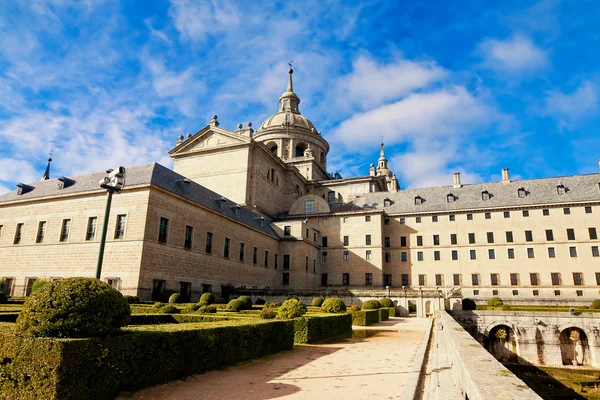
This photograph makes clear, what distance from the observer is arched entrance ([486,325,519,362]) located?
28562 mm

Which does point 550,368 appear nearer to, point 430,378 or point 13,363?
point 430,378

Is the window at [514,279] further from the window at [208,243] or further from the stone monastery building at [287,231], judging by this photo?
the window at [208,243]

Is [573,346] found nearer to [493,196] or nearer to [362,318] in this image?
[362,318]

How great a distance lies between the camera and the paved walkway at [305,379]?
22.1 ft

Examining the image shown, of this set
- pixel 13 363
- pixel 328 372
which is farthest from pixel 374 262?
pixel 13 363

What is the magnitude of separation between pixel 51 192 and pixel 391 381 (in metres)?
31.9

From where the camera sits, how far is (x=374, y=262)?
147 ft

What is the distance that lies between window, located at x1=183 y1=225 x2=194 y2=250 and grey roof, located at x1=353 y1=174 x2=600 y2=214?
26.3 m

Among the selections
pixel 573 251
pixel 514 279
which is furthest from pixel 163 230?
pixel 573 251

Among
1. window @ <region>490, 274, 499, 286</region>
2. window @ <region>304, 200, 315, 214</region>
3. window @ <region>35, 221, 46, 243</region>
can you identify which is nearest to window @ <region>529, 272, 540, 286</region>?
window @ <region>490, 274, 499, 286</region>

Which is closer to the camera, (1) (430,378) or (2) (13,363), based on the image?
(2) (13,363)

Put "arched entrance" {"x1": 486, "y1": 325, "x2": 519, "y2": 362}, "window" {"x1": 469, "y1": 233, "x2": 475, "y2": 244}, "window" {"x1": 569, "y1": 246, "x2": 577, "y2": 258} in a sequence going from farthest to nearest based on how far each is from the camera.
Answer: "window" {"x1": 469, "y1": 233, "x2": 475, "y2": 244}
"window" {"x1": 569, "y1": 246, "x2": 577, "y2": 258}
"arched entrance" {"x1": 486, "y1": 325, "x2": 519, "y2": 362}

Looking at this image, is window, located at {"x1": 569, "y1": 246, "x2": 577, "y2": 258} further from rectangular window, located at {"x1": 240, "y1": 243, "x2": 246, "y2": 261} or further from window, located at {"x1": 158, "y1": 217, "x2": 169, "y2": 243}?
window, located at {"x1": 158, "y1": 217, "x2": 169, "y2": 243}

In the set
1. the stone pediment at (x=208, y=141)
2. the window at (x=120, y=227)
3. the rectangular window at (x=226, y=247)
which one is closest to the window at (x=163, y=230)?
the window at (x=120, y=227)
